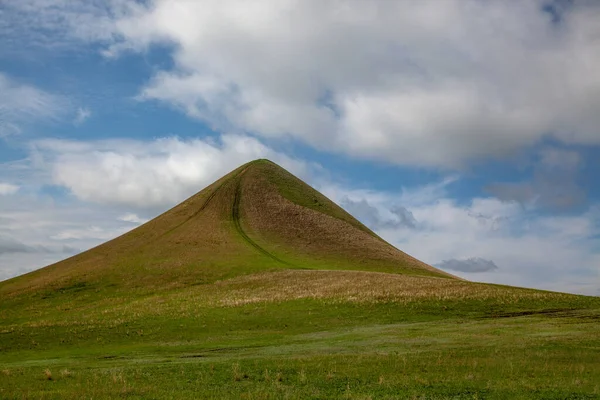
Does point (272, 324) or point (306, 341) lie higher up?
point (272, 324)

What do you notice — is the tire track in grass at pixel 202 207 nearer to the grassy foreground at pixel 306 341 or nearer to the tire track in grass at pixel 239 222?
the tire track in grass at pixel 239 222

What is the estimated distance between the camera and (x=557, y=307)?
6006cm

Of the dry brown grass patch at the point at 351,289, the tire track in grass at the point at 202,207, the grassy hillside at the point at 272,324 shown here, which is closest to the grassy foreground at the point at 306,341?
the grassy hillside at the point at 272,324

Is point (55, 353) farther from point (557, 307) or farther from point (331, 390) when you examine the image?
point (557, 307)

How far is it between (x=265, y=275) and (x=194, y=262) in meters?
19.8

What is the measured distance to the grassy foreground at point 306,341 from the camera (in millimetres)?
21062

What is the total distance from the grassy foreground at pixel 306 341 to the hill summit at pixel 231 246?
9.59m

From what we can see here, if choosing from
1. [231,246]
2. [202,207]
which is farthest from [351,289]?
[202,207]

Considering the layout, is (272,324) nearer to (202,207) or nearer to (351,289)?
(351,289)

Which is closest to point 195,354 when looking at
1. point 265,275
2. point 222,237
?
point 265,275

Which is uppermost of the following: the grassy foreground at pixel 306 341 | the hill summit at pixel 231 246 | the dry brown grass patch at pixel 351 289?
the hill summit at pixel 231 246

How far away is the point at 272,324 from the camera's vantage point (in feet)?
181

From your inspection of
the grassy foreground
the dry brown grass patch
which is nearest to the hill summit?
the grassy foreground

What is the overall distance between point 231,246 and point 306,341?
73832 mm
